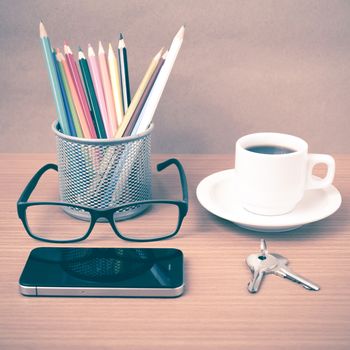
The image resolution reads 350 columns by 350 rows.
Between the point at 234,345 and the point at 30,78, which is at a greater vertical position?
the point at 30,78

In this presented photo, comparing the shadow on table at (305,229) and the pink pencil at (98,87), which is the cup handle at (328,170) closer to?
the shadow on table at (305,229)

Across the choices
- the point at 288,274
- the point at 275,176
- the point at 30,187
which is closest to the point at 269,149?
the point at 275,176

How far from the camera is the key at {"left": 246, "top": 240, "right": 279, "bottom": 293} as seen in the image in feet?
1.60

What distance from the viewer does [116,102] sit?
60 cm

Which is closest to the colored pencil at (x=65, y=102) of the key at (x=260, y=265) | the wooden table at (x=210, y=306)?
the wooden table at (x=210, y=306)

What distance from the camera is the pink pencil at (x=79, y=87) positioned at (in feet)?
1.89

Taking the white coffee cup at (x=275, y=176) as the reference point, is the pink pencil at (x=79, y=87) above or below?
above

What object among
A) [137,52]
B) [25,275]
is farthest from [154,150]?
[25,275]

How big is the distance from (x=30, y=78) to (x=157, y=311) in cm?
44

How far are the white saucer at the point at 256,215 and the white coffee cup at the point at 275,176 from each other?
0.04 ft

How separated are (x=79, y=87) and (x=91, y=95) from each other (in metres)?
0.02

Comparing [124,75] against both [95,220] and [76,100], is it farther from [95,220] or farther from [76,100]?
[95,220]

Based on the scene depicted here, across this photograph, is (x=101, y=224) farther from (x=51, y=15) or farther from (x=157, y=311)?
(x=51, y=15)

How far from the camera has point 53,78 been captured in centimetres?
57
